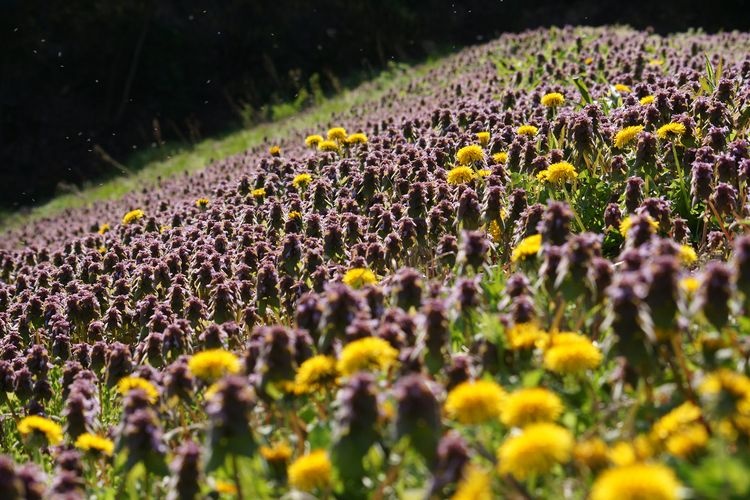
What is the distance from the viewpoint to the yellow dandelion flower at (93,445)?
3.02m

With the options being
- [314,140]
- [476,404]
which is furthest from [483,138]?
[476,404]

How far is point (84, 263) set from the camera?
619 cm

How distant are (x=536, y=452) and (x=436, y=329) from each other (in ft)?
2.52

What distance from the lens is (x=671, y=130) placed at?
4.63m

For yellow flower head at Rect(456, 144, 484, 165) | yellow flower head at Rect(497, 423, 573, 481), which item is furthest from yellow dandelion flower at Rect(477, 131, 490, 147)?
yellow flower head at Rect(497, 423, 573, 481)

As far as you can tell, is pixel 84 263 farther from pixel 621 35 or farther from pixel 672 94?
pixel 621 35

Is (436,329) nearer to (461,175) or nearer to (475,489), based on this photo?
(475,489)

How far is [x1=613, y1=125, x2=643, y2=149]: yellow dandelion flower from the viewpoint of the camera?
4738 millimetres

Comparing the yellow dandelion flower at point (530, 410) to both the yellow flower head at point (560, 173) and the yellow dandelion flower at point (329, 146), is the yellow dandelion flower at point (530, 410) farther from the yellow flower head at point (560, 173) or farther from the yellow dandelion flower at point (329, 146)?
the yellow dandelion flower at point (329, 146)

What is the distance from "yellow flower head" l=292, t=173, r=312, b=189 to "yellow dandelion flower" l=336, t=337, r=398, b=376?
13.0ft

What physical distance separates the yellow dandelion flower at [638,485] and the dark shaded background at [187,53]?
59.4 ft

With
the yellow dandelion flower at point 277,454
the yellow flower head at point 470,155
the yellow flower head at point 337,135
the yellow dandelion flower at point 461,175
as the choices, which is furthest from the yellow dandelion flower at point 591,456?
the yellow flower head at point 337,135

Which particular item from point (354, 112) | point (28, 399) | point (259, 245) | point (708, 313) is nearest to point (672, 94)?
point (259, 245)

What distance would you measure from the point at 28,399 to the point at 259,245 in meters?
1.52
